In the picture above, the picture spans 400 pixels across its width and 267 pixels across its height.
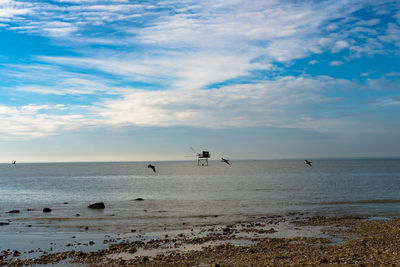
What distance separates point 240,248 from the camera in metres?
20.4

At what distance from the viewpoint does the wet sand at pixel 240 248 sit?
17.6m

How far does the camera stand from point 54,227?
30.2m

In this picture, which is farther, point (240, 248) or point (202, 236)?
point (202, 236)

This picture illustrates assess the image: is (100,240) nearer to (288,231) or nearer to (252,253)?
(252,253)

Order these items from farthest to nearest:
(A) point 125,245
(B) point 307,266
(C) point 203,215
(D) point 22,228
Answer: (C) point 203,215, (D) point 22,228, (A) point 125,245, (B) point 307,266

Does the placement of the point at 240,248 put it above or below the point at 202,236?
above

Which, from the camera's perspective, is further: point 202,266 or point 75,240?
point 75,240

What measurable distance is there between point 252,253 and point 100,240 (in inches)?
435

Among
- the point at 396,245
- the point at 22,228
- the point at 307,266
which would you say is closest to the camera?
the point at 307,266

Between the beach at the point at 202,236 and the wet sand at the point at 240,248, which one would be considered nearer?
the wet sand at the point at 240,248

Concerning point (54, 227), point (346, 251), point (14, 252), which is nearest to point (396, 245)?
point (346, 251)

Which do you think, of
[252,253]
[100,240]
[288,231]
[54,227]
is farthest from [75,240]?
[288,231]

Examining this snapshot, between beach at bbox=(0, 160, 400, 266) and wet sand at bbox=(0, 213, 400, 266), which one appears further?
beach at bbox=(0, 160, 400, 266)

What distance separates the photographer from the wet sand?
17641mm
